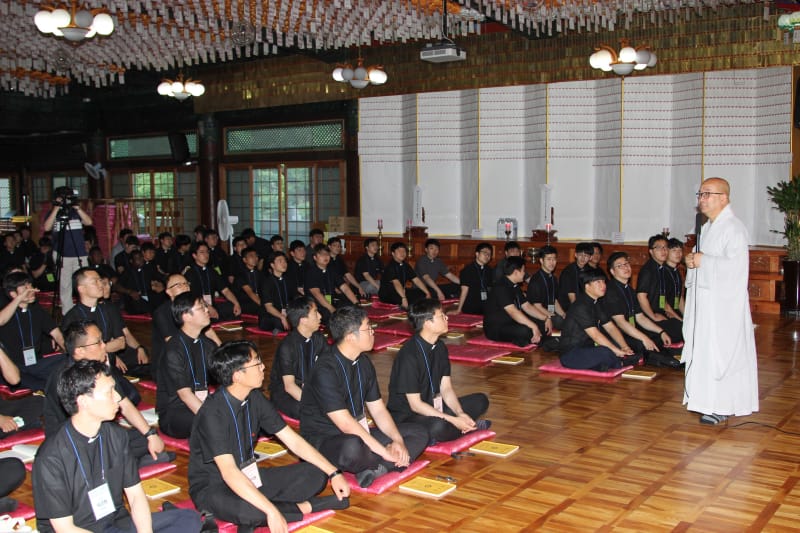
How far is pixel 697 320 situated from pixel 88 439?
3.59m

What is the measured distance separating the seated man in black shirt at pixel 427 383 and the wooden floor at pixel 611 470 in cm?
19

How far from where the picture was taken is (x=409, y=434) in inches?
159

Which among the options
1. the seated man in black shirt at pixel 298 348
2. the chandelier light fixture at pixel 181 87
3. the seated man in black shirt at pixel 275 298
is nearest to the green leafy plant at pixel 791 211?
the seated man in black shirt at pixel 275 298

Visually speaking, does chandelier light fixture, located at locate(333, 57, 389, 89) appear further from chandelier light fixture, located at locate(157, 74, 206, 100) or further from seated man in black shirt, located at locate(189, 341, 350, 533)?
seated man in black shirt, located at locate(189, 341, 350, 533)

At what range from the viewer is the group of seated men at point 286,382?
3041mm

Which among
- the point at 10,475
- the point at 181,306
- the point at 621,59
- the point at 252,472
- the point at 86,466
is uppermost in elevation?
the point at 621,59

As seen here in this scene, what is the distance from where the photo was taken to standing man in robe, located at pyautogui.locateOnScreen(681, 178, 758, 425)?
4738mm

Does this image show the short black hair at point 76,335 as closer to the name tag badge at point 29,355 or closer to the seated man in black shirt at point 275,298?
the name tag badge at point 29,355

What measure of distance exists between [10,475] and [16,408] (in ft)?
3.96

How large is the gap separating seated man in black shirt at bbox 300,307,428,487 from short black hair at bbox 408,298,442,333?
439 mm

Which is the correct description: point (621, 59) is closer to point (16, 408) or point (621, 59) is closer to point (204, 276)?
point (204, 276)

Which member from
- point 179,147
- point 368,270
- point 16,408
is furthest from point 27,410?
point 179,147

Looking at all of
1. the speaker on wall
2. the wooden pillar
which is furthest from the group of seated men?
the speaker on wall

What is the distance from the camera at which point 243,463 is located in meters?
3.23
